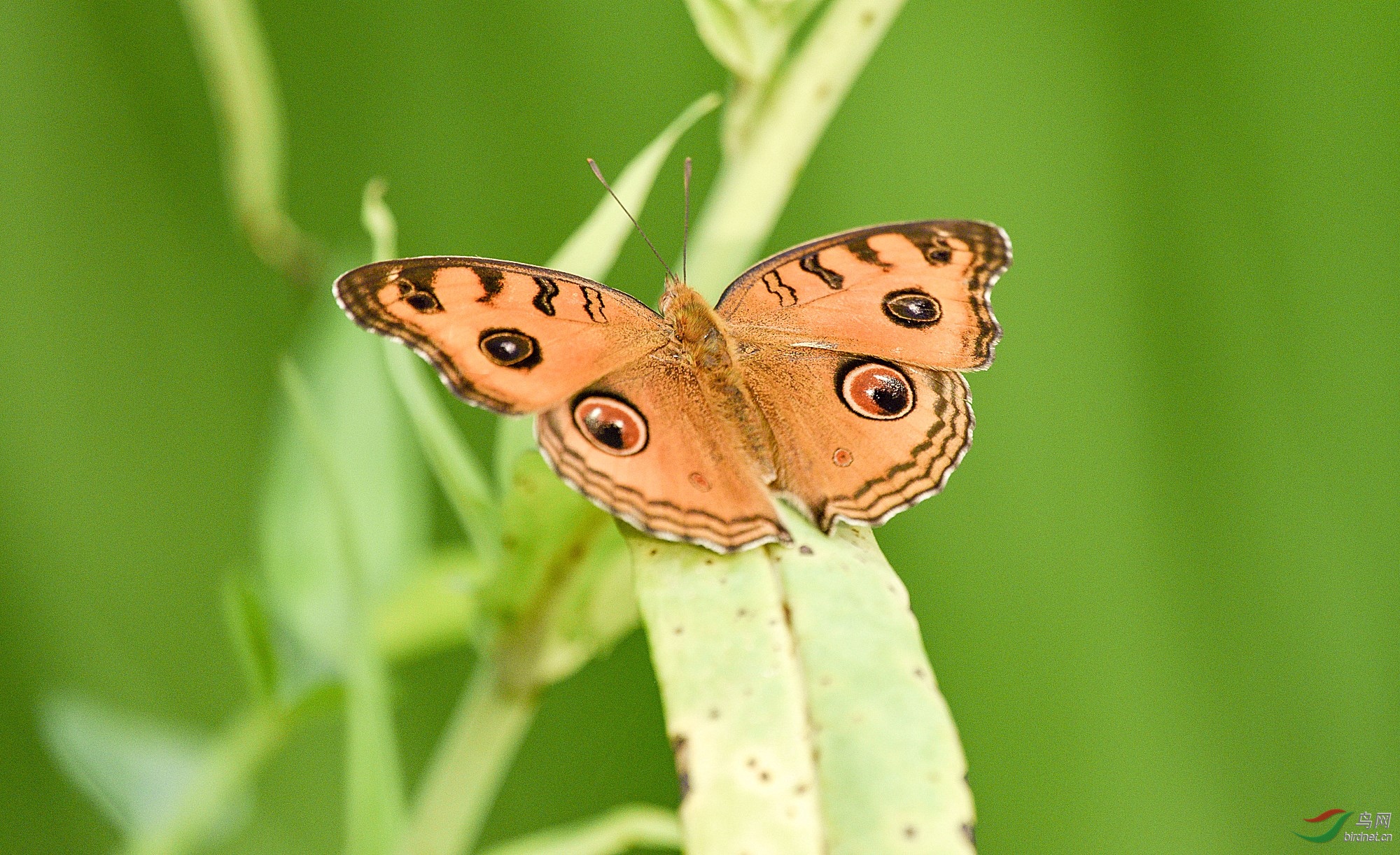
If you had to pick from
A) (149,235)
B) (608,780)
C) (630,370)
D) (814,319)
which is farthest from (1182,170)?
(149,235)

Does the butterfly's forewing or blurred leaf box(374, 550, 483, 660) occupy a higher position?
the butterfly's forewing

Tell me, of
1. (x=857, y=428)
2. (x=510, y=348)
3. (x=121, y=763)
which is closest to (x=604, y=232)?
(x=510, y=348)

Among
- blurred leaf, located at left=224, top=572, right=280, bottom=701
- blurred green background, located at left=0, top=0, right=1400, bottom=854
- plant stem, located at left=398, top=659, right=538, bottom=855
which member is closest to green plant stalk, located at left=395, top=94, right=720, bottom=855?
plant stem, located at left=398, top=659, right=538, bottom=855

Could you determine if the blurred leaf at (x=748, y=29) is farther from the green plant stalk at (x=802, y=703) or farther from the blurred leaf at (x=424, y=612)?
the blurred leaf at (x=424, y=612)

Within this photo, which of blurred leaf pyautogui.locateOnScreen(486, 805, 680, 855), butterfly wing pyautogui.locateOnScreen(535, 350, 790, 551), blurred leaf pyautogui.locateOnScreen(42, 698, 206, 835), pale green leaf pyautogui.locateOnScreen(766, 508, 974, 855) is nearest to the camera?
pale green leaf pyautogui.locateOnScreen(766, 508, 974, 855)

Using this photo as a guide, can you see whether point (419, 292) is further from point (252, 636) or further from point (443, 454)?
point (252, 636)

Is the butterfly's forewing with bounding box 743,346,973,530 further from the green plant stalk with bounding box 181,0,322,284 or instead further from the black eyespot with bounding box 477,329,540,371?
the green plant stalk with bounding box 181,0,322,284
